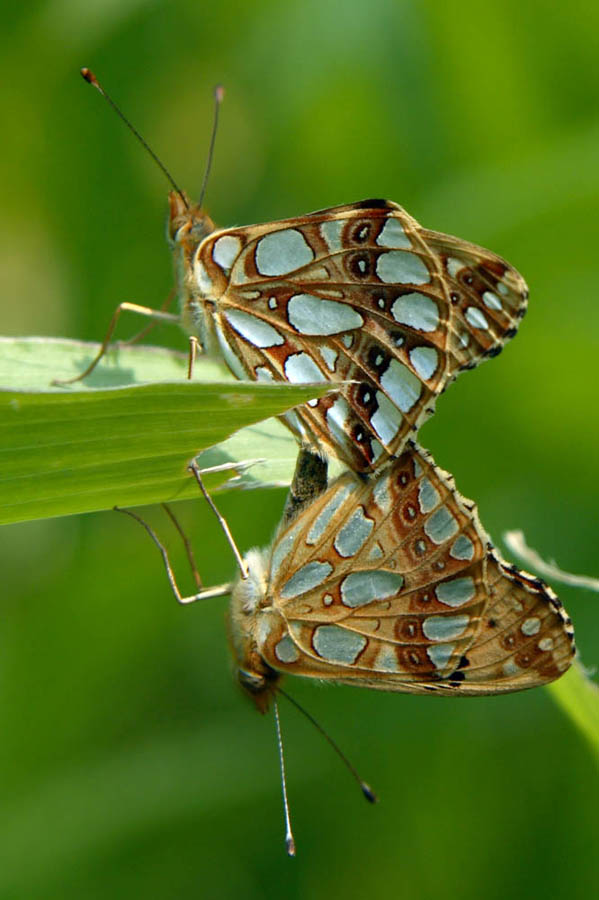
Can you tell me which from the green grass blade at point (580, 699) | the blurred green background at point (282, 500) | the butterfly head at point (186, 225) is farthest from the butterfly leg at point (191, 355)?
the green grass blade at point (580, 699)

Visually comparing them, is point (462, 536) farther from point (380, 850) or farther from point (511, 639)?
point (380, 850)

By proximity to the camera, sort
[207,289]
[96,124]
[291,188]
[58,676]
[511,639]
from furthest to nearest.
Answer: [291,188]
[96,124]
[58,676]
[207,289]
[511,639]

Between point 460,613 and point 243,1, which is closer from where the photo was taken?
point 460,613

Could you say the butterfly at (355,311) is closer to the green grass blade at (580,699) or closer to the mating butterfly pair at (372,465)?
the mating butterfly pair at (372,465)

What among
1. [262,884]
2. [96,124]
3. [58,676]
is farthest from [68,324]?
[262,884]

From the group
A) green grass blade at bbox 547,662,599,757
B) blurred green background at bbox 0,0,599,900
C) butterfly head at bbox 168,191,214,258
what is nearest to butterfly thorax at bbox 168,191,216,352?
butterfly head at bbox 168,191,214,258

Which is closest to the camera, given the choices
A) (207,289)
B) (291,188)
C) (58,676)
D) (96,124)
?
(207,289)

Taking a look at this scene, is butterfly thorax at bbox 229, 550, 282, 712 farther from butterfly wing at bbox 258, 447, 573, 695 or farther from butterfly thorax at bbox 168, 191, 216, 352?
butterfly thorax at bbox 168, 191, 216, 352

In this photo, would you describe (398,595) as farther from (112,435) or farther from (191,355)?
(112,435)
